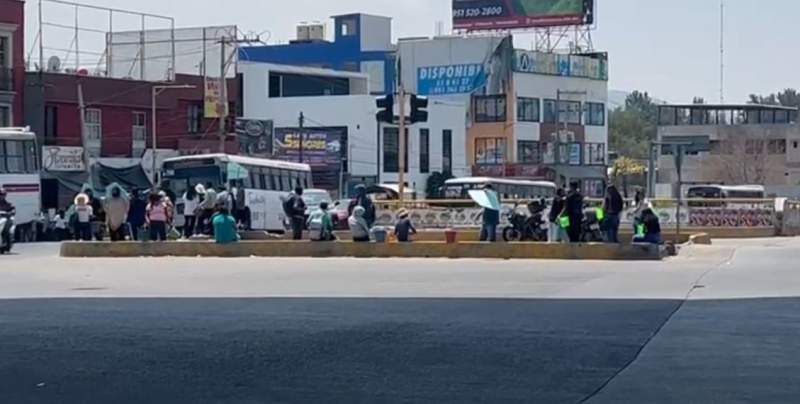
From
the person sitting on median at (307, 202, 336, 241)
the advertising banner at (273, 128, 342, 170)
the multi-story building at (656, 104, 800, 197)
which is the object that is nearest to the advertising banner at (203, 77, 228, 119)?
the advertising banner at (273, 128, 342, 170)

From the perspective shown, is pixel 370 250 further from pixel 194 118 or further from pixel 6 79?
pixel 194 118

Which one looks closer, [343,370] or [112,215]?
[343,370]

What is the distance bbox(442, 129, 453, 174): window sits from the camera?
9350 centimetres

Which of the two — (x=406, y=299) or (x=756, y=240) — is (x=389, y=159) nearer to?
(x=756, y=240)

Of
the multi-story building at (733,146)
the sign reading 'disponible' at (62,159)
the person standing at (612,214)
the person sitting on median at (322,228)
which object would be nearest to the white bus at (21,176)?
the person sitting on median at (322,228)

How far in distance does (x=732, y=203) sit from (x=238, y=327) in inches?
1344

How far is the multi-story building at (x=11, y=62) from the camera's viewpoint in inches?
2384

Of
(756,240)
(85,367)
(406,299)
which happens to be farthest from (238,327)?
(756,240)

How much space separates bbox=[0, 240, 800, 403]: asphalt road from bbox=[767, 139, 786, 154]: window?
9189 cm

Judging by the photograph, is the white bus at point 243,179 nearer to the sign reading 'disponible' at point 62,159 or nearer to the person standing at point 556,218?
the person standing at point 556,218

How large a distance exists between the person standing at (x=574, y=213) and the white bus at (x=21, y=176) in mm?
20057

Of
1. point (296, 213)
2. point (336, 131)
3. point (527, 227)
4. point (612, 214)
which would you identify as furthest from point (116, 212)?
point (336, 131)

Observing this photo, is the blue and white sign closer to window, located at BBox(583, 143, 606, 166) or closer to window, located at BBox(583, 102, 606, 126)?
window, located at BBox(583, 143, 606, 166)

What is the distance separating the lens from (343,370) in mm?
11852
